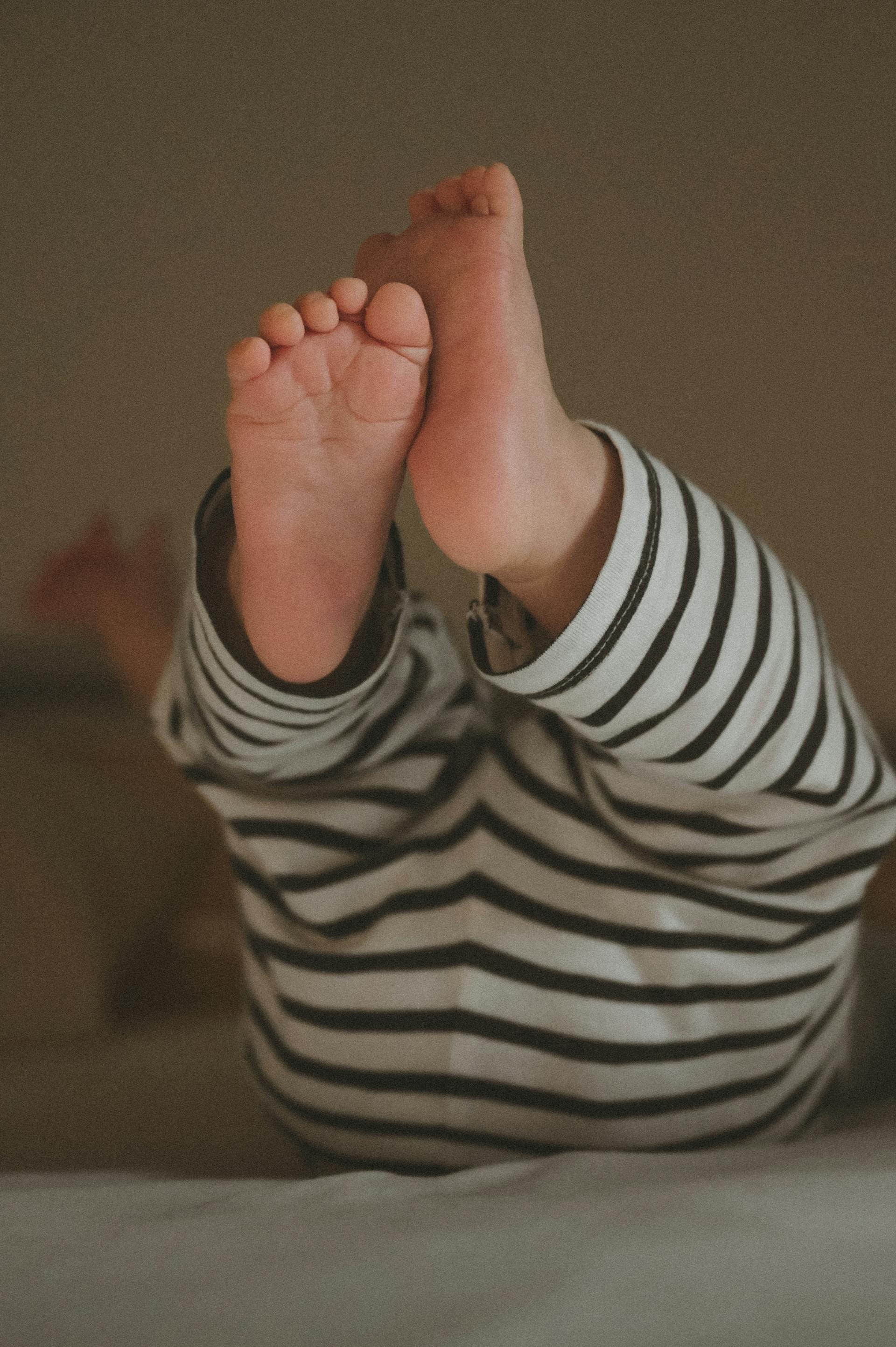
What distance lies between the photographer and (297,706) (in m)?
0.43

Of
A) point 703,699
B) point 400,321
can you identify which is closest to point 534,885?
point 703,699

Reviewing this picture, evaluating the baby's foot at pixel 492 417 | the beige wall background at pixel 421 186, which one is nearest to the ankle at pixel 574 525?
the baby's foot at pixel 492 417

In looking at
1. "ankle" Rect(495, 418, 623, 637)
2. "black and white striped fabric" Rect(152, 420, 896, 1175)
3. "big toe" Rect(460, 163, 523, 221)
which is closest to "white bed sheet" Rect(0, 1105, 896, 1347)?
"black and white striped fabric" Rect(152, 420, 896, 1175)

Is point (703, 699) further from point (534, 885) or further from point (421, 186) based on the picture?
point (421, 186)

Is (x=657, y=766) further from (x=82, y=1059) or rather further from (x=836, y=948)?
(x=82, y=1059)

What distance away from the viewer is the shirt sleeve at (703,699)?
368mm

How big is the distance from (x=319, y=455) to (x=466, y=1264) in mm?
277

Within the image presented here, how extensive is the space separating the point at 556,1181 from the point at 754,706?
193mm

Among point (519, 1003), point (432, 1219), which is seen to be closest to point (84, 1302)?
point (432, 1219)

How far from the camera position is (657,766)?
408 millimetres

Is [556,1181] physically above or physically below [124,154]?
below

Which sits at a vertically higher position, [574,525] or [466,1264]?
[574,525]

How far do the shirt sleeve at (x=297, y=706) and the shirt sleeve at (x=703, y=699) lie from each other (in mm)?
71

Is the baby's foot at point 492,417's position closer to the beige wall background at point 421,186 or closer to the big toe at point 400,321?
the big toe at point 400,321
